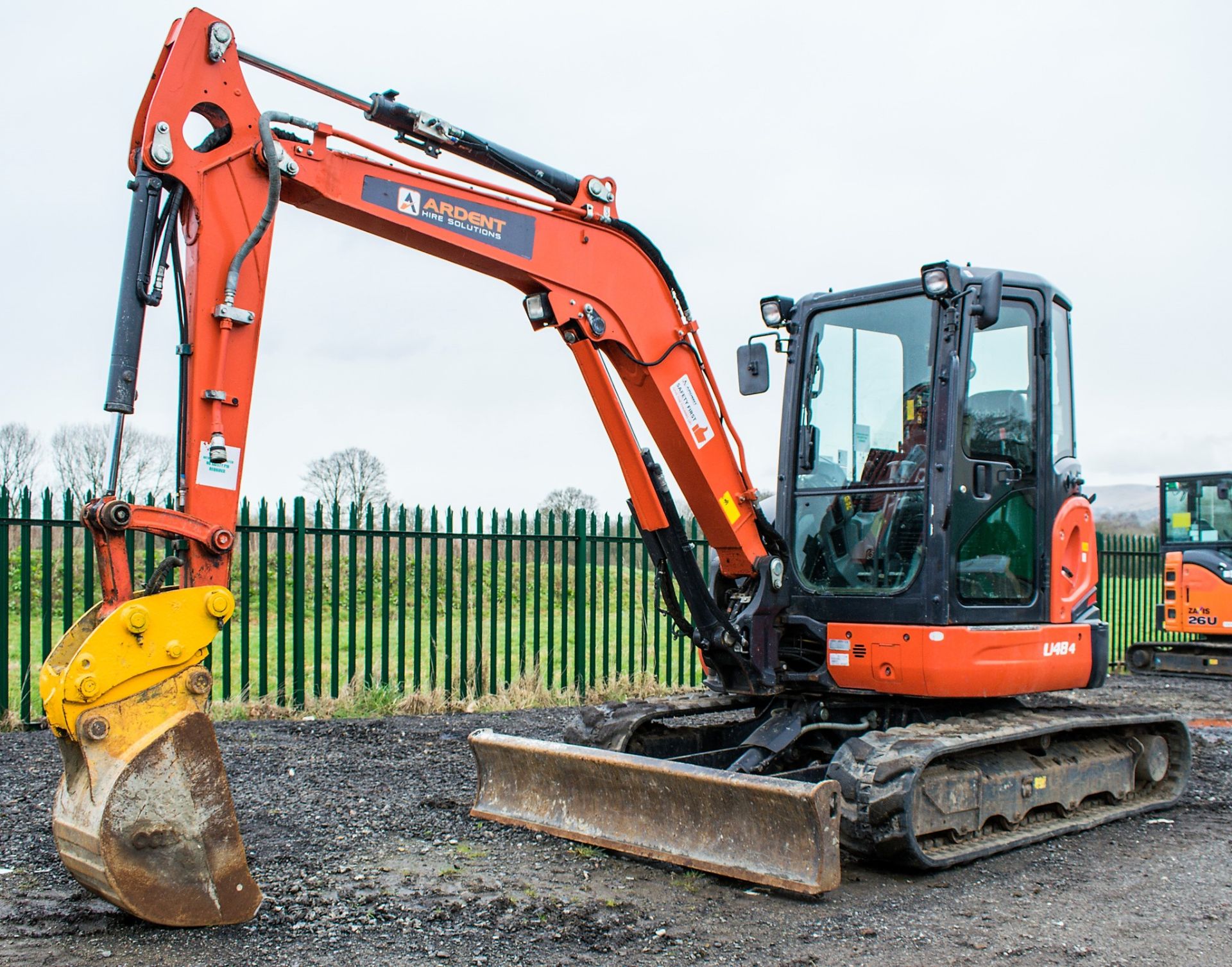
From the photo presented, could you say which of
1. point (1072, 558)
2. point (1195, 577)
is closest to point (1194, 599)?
point (1195, 577)

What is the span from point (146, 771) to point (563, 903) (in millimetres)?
1835

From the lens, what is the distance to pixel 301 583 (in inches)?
398

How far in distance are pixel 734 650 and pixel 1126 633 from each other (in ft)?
47.8

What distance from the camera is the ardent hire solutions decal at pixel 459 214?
5.12m

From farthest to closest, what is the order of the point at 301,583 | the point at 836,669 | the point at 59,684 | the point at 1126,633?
the point at 1126,633 < the point at 301,583 < the point at 836,669 < the point at 59,684

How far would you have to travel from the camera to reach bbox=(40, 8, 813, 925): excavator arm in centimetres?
401

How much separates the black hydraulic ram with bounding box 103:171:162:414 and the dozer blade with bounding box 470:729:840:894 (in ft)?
9.29

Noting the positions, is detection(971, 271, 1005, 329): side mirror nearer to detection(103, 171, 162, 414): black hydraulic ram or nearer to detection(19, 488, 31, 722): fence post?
detection(103, 171, 162, 414): black hydraulic ram

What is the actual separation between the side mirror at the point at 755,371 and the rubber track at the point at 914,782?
206cm

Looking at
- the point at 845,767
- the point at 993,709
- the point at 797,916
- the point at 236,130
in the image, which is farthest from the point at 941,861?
the point at 236,130

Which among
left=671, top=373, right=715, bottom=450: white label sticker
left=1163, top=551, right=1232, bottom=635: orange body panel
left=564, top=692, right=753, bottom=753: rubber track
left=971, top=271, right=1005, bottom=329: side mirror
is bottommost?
left=564, top=692, right=753, bottom=753: rubber track

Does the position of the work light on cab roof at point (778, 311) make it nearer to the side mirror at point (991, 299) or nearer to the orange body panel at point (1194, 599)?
the side mirror at point (991, 299)

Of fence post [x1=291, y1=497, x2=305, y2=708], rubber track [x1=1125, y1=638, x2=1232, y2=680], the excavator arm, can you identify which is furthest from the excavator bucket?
rubber track [x1=1125, y1=638, x2=1232, y2=680]

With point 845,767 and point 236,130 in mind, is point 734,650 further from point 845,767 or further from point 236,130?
point 236,130
